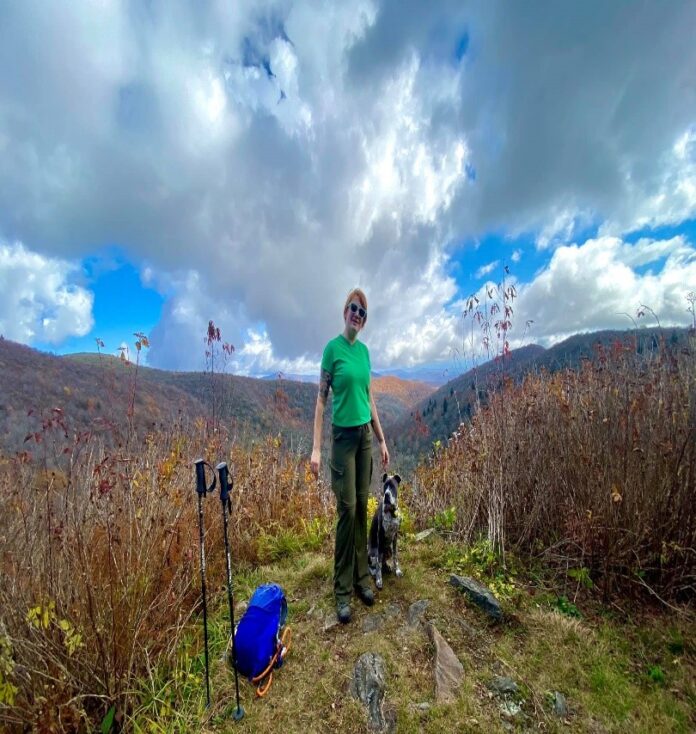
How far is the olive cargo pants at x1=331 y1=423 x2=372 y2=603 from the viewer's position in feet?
9.62

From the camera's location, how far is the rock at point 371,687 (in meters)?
2.21

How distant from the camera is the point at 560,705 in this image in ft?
7.42

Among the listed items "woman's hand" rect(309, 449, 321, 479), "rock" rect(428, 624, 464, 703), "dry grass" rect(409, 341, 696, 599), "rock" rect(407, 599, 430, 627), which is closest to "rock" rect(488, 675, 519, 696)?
"rock" rect(428, 624, 464, 703)

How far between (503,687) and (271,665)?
1.59 m

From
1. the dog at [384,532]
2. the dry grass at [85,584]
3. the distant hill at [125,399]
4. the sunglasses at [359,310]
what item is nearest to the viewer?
the dry grass at [85,584]

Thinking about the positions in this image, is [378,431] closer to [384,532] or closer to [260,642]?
[384,532]

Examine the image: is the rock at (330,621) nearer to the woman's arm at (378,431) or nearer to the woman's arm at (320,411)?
the woman's arm at (320,411)

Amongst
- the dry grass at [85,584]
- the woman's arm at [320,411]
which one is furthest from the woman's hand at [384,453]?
the dry grass at [85,584]

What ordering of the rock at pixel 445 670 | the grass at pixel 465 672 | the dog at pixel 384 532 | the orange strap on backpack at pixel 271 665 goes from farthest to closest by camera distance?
the dog at pixel 384 532 → the orange strap on backpack at pixel 271 665 → the rock at pixel 445 670 → the grass at pixel 465 672

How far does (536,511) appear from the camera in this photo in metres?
3.73

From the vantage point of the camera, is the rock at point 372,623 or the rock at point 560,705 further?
the rock at point 372,623

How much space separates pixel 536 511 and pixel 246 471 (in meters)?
3.73

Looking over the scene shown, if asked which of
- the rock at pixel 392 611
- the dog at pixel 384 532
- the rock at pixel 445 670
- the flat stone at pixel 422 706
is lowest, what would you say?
the flat stone at pixel 422 706

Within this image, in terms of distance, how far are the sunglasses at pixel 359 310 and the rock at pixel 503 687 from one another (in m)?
2.77
